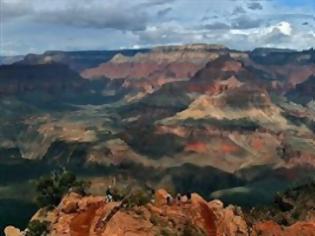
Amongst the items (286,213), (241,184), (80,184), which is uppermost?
(80,184)

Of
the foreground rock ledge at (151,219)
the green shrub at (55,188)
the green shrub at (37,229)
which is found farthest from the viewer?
the green shrub at (55,188)

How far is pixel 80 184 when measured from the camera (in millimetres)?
77500

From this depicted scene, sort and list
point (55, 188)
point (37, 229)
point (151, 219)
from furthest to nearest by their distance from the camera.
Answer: point (55, 188) → point (37, 229) → point (151, 219)

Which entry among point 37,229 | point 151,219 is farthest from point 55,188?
point 151,219

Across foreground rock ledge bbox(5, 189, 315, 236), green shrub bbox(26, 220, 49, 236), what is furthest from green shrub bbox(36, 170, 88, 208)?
green shrub bbox(26, 220, 49, 236)

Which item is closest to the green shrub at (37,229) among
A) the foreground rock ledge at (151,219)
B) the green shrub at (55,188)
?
the foreground rock ledge at (151,219)

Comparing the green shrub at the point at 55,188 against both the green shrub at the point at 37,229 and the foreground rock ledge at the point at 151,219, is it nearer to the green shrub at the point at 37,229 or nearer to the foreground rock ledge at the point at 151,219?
the foreground rock ledge at the point at 151,219

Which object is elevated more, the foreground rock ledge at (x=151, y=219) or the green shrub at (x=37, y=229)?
the foreground rock ledge at (x=151, y=219)

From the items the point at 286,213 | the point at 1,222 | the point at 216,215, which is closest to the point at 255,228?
the point at 216,215

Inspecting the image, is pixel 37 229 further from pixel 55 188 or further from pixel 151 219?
pixel 55 188

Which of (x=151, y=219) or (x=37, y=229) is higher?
(x=151, y=219)

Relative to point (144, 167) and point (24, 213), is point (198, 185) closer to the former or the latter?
point (144, 167)

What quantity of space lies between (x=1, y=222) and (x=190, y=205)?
9056 cm

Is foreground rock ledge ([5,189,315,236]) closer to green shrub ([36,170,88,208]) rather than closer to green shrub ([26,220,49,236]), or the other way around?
green shrub ([26,220,49,236])
